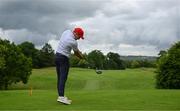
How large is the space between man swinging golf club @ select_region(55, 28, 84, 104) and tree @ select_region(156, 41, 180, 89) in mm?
54355

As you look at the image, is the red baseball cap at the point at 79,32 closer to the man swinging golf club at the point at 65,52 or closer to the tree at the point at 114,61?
the man swinging golf club at the point at 65,52

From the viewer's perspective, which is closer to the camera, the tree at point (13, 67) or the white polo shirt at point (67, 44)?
the white polo shirt at point (67, 44)

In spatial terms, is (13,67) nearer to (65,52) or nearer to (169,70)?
(169,70)

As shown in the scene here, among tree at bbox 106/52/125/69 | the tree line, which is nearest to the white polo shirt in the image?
the tree line

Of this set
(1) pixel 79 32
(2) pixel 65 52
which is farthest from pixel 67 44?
(1) pixel 79 32

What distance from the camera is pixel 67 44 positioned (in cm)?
1402

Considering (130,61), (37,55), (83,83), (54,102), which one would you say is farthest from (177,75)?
(130,61)

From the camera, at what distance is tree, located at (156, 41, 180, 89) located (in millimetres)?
67500

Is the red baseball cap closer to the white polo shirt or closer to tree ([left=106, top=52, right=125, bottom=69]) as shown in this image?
the white polo shirt

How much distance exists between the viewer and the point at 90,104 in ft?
44.8

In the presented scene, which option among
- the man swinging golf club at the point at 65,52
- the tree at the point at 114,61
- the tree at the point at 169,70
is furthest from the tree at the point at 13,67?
the tree at the point at 114,61

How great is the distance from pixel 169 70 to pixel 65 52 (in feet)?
185

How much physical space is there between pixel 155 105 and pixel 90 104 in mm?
1901

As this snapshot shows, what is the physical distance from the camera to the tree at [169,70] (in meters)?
67.5
